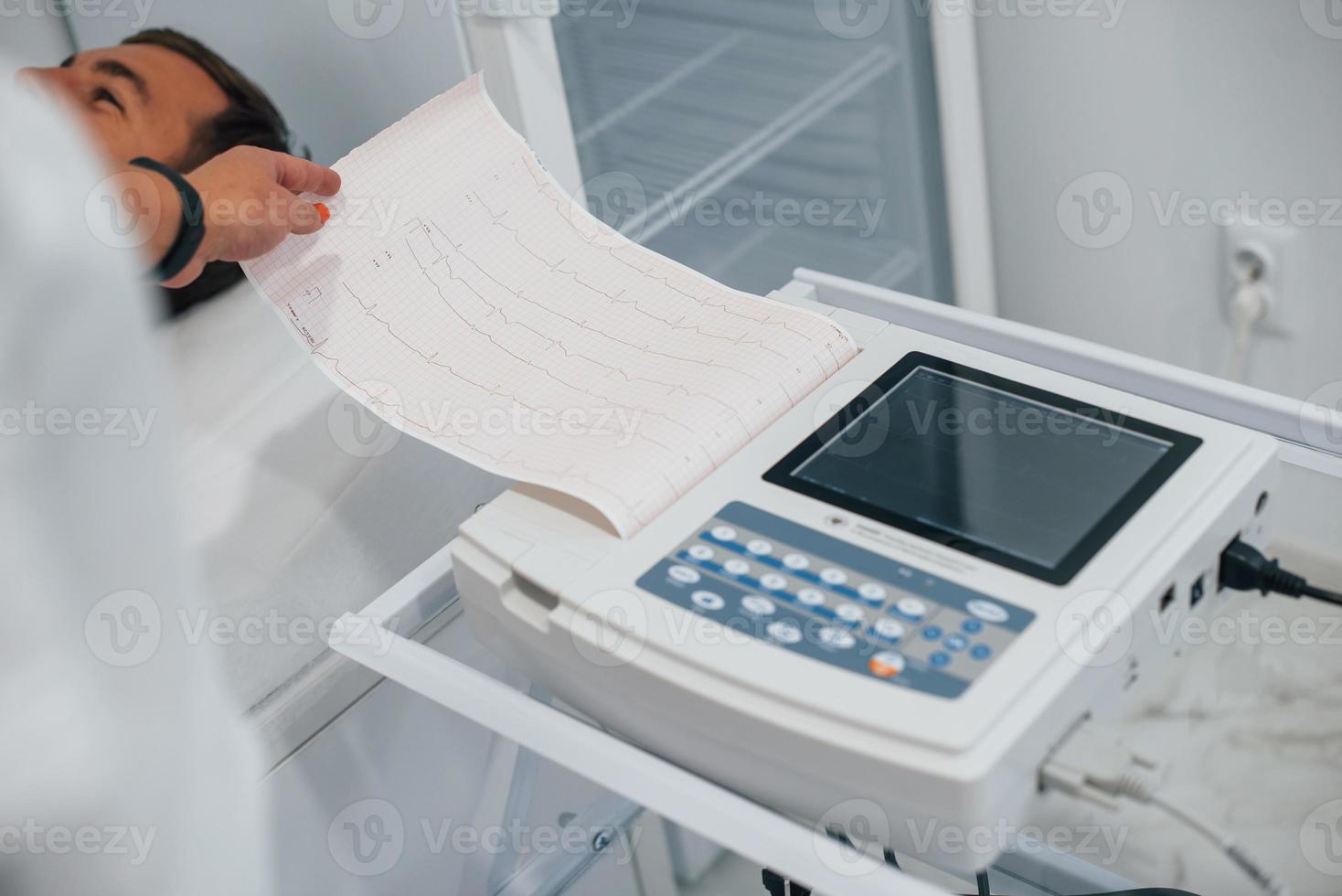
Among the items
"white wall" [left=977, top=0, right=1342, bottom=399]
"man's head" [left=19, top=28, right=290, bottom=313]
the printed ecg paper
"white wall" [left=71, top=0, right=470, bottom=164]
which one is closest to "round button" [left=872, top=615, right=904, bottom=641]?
the printed ecg paper

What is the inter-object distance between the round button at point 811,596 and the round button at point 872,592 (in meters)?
0.02

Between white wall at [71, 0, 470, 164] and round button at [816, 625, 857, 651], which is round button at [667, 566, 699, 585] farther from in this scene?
white wall at [71, 0, 470, 164]

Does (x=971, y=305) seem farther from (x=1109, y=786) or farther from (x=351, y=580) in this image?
(x=1109, y=786)

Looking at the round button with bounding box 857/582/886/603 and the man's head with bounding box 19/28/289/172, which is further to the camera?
the man's head with bounding box 19/28/289/172

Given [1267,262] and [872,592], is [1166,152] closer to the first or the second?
[1267,262]

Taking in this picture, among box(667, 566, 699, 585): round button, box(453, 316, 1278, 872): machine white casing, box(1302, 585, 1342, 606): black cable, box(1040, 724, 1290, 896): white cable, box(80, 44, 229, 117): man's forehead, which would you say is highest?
box(80, 44, 229, 117): man's forehead

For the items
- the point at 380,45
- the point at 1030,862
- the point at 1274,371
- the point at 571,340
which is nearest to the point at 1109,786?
the point at 571,340

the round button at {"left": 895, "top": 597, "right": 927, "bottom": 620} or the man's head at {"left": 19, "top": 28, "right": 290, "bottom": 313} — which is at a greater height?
the man's head at {"left": 19, "top": 28, "right": 290, "bottom": 313}

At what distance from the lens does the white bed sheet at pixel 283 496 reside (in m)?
0.85

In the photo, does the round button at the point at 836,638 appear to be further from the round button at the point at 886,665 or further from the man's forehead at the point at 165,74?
the man's forehead at the point at 165,74

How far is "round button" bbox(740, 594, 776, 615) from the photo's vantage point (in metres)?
0.59

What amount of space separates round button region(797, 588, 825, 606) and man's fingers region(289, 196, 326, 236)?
0.35m

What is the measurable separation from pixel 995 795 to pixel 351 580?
509 mm

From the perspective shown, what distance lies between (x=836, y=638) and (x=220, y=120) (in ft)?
2.03
